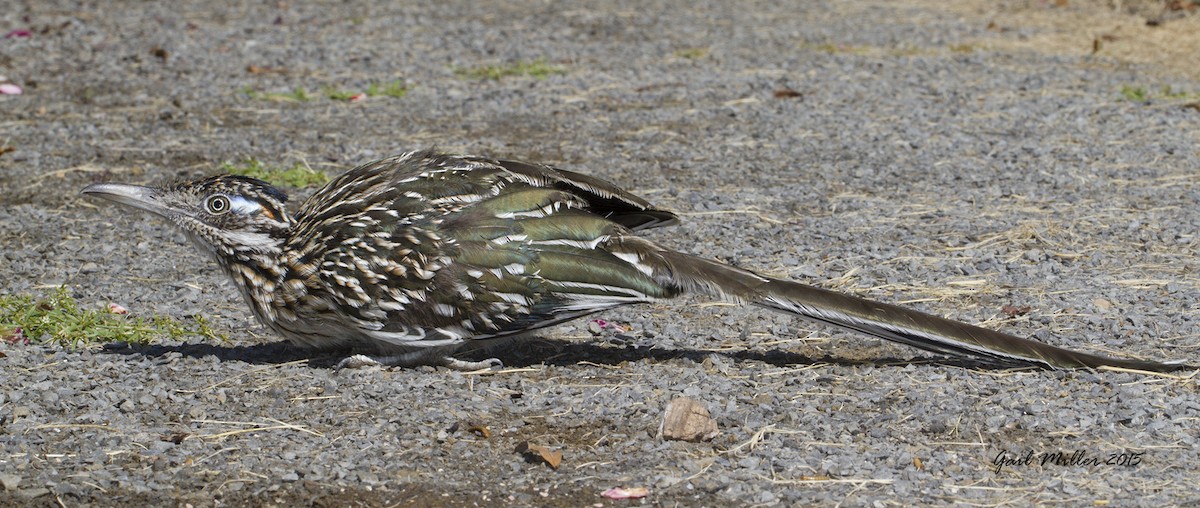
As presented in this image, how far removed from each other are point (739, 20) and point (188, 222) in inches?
367

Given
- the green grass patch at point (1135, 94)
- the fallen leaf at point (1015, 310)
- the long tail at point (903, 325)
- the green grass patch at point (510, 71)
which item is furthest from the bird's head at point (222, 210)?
the green grass patch at point (1135, 94)

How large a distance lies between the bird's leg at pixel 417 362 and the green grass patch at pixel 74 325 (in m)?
0.80

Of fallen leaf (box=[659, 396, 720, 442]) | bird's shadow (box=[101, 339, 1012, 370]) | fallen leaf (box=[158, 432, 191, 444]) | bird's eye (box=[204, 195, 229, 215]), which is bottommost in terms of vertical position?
bird's shadow (box=[101, 339, 1012, 370])

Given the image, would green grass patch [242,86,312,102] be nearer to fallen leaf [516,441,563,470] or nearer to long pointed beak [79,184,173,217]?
long pointed beak [79,184,173,217]

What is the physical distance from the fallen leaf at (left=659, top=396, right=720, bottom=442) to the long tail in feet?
2.25

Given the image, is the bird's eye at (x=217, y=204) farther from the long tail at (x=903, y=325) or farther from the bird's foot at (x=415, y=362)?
the long tail at (x=903, y=325)

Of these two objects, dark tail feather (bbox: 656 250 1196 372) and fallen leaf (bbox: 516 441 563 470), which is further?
dark tail feather (bbox: 656 250 1196 372)

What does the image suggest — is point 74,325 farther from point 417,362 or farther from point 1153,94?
point 1153,94

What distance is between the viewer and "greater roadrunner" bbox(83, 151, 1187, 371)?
5152 millimetres

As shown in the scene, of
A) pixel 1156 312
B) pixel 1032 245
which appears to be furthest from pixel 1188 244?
pixel 1156 312

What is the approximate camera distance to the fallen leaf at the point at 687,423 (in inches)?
183

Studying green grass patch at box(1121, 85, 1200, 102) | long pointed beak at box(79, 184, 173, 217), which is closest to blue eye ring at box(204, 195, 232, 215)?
long pointed beak at box(79, 184, 173, 217)

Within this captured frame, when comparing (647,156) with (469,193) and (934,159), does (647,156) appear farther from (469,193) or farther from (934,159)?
(469,193)

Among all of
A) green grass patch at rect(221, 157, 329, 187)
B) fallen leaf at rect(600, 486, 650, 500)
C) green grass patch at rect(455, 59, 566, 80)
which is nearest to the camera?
fallen leaf at rect(600, 486, 650, 500)
